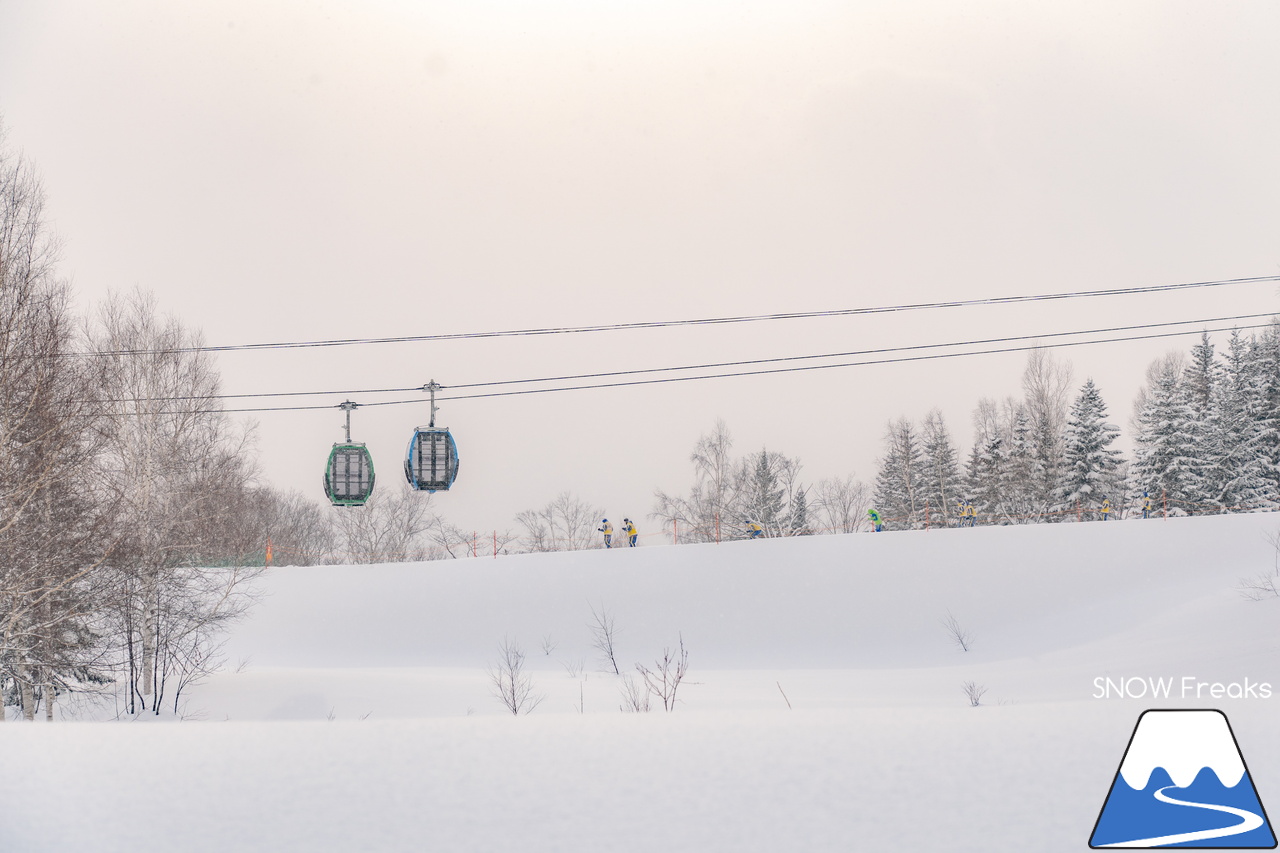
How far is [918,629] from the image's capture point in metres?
26.0

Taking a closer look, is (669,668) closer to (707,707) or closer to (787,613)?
(787,613)

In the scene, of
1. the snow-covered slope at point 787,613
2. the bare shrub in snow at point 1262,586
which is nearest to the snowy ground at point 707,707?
the snow-covered slope at point 787,613

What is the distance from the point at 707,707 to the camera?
16.7m

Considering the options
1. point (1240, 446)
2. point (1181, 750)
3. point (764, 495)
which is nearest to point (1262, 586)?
point (1181, 750)

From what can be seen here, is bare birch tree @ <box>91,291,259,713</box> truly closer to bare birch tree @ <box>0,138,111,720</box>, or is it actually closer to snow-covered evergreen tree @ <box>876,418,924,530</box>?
bare birch tree @ <box>0,138,111,720</box>

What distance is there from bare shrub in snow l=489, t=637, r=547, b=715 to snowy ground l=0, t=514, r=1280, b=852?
17.3 inches

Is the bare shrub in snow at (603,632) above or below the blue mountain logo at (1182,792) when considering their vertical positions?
below

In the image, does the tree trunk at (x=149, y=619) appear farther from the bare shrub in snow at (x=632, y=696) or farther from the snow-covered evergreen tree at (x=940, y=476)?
the snow-covered evergreen tree at (x=940, y=476)

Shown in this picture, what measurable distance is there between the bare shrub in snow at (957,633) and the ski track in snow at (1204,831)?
19.8 meters

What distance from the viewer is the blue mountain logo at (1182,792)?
5.34m

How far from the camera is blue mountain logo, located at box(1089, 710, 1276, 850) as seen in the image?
5.34 metres

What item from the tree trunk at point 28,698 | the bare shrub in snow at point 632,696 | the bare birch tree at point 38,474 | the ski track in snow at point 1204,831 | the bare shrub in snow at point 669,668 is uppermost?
the bare birch tree at point 38,474

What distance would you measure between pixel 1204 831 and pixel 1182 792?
0.74 ft

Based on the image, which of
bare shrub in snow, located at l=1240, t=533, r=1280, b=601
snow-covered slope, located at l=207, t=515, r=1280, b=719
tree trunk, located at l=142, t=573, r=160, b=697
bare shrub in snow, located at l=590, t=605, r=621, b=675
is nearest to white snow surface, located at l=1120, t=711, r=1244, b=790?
snow-covered slope, located at l=207, t=515, r=1280, b=719
